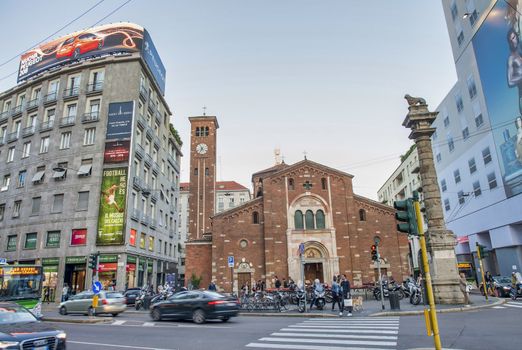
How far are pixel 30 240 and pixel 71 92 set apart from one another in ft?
49.3

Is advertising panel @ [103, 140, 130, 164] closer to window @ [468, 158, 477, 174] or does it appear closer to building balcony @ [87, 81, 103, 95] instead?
building balcony @ [87, 81, 103, 95]

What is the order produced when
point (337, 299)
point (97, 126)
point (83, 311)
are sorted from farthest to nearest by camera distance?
point (97, 126)
point (83, 311)
point (337, 299)

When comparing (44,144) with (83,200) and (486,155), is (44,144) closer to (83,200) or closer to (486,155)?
(83,200)

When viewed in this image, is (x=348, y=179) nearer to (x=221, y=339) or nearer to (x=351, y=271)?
(x=351, y=271)

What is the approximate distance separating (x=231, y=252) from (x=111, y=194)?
1297 cm

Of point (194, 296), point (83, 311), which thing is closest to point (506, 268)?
point (194, 296)

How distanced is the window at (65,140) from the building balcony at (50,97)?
14.6 ft

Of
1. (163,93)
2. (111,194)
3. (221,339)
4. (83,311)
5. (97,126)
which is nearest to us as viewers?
(221,339)

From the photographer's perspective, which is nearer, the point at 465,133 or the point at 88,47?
the point at 88,47

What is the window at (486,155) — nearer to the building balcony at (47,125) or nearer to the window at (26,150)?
the building balcony at (47,125)

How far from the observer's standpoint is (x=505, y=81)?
30.7 metres

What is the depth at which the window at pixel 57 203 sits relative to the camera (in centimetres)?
3209

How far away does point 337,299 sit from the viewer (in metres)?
17.1

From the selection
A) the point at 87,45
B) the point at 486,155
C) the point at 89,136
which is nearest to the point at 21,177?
the point at 89,136
